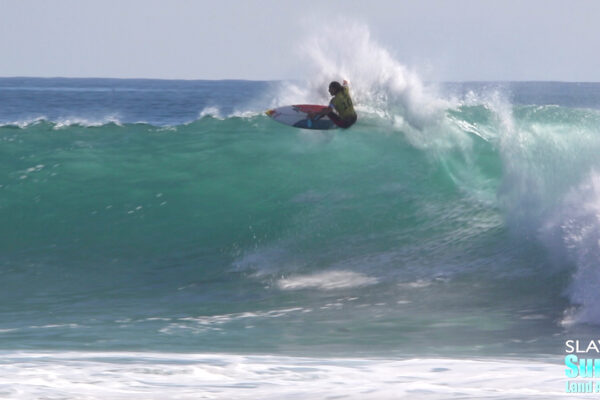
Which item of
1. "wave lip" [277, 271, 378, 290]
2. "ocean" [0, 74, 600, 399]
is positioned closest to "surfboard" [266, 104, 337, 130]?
"ocean" [0, 74, 600, 399]

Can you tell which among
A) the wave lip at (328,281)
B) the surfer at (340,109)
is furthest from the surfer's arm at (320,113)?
the wave lip at (328,281)

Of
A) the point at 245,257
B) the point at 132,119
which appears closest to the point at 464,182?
the point at 245,257

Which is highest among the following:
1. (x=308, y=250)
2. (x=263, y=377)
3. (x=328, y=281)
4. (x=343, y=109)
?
A: (x=343, y=109)

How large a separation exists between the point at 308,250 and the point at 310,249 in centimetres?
5

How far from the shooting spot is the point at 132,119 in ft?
139

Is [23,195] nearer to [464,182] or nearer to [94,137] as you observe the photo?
[94,137]

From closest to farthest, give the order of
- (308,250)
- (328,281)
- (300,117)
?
(328,281) → (308,250) → (300,117)

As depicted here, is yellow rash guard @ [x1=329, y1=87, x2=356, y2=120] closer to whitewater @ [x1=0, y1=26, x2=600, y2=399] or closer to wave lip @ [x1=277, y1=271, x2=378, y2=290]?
whitewater @ [x1=0, y1=26, x2=600, y2=399]

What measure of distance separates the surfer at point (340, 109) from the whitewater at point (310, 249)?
0.81m

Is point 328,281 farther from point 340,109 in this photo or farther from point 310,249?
point 340,109

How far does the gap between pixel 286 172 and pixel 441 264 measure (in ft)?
12.1

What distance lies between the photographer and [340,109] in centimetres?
1338

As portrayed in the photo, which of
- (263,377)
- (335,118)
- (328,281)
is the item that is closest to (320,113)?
(335,118)

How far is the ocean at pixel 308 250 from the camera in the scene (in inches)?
285
